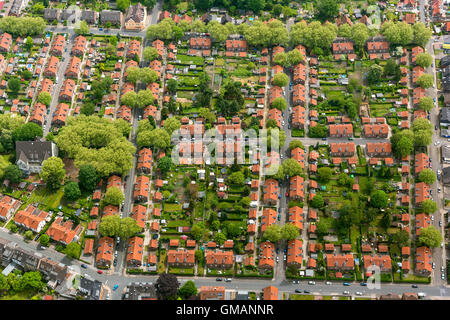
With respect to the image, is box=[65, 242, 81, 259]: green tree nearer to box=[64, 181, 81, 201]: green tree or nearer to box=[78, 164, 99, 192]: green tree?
box=[64, 181, 81, 201]: green tree

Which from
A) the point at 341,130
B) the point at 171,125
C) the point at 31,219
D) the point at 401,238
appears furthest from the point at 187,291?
the point at 341,130

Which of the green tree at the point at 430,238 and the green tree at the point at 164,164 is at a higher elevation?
the green tree at the point at 164,164

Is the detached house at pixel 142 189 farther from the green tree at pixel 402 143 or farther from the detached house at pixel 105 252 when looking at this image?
the green tree at pixel 402 143

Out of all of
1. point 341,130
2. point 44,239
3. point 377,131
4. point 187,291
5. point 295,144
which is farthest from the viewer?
point 341,130

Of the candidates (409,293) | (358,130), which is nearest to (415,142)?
(358,130)

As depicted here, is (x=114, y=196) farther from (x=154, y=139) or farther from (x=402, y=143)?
(x=402, y=143)

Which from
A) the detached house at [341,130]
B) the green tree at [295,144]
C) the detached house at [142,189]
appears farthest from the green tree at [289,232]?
the detached house at [142,189]

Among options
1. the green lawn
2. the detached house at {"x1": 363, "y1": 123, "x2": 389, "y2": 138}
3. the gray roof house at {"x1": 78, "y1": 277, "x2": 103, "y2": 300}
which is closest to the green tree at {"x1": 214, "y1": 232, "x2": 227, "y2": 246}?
the gray roof house at {"x1": 78, "y1": 277, "x2": 103, "y2": 300}
